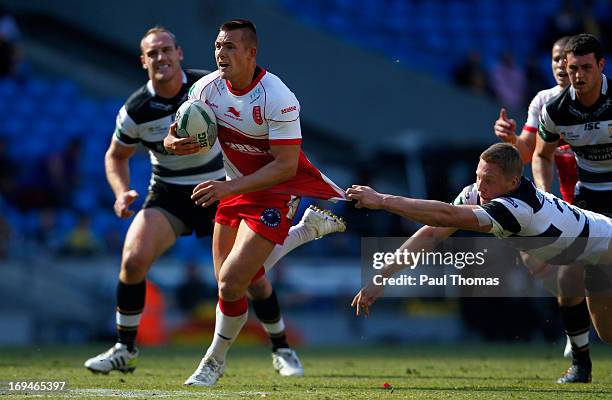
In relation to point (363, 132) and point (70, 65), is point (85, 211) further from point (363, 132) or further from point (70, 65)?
point (363, 132)

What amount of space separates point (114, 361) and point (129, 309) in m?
0.45

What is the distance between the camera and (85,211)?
57.2 ft

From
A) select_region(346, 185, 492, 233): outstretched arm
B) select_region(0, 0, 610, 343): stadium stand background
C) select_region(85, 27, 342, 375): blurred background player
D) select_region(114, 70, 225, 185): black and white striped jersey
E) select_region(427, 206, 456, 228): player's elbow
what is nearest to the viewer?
select_region(346, 185, 492, 233): outstretched arm

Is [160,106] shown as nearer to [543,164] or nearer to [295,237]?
[295,237]

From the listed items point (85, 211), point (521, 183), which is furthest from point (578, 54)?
point (85, 211)

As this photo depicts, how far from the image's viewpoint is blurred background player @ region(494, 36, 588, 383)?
859cm

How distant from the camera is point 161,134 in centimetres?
924

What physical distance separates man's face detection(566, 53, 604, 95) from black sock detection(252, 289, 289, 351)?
119 inches

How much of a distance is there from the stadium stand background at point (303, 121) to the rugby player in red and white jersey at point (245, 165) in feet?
22.0

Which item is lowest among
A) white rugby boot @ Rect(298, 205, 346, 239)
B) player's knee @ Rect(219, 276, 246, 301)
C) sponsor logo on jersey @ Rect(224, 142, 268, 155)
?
player's knee @ Rect(219, 276, 246, 301)

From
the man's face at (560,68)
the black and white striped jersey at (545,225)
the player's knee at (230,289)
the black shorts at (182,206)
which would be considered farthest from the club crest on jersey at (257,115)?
the man's face at (560,68)

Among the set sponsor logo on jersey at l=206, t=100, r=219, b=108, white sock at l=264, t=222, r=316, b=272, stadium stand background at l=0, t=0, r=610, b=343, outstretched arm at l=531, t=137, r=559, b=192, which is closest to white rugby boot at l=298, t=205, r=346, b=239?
white sock at l=264, t=222, r=316, b=272

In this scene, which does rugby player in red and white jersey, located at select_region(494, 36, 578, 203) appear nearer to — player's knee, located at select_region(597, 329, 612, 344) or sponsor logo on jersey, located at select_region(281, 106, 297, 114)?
player's knee, located at select_region(597, 329, 612, 344)

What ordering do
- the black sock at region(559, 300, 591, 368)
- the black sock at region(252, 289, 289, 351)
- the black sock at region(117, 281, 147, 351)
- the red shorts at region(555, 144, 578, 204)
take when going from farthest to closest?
1. the red shorts at region(555, 144, 578, 204)
2. the black sock at region(252, 289, 289, 351)
3. the black sock at region(117, 281, 147, 351)
4. the black sock at region(559, 300, 591, 368)
